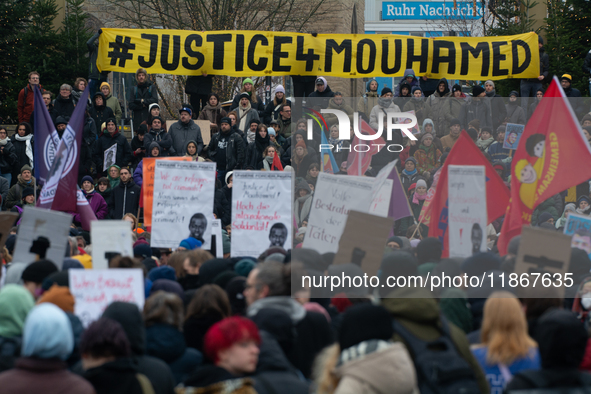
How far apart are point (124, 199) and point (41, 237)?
7214 mm

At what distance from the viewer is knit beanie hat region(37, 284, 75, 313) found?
14.8ft

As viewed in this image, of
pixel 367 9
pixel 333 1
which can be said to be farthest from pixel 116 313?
pixel 367 9

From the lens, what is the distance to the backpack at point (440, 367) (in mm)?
3654

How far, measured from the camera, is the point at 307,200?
1267 cm

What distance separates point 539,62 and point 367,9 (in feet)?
159

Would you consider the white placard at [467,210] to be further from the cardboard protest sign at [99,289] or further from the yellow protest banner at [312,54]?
the yellow protest banner at [312,54]

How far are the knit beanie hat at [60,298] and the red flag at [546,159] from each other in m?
5.02

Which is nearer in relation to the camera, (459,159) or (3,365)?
(3,365)

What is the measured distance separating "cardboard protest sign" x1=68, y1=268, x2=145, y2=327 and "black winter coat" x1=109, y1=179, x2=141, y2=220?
864 centimetres

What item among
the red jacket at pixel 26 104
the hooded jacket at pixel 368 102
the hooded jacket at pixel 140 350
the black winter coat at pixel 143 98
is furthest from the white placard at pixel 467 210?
the red jacket at pixel 26 104

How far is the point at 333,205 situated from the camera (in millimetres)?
7754

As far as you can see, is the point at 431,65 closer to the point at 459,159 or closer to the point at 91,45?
the point at 91,45

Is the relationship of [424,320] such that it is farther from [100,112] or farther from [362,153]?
[100,112]

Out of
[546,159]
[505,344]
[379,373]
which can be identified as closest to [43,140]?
→ [546,159]
